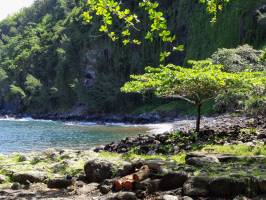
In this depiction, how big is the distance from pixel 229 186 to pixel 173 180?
1.59 m

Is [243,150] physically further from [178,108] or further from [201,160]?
[178,108]

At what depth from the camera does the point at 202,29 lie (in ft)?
327

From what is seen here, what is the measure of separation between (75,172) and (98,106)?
91.1 metres

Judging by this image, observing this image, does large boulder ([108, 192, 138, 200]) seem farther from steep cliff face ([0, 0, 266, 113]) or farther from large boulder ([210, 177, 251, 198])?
steep cliff face ([0, 0, 266, 113])

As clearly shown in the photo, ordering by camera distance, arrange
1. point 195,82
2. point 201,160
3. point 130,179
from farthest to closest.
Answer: point 195,82 → point 201,160 → point 130,179

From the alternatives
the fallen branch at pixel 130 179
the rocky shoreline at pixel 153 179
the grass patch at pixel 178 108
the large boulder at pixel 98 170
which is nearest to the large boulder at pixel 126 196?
the rocky shoreline at pixel 153 179

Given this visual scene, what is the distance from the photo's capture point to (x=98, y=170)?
12484 mm

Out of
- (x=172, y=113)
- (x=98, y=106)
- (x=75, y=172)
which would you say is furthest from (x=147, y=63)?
(x=75, y=172)

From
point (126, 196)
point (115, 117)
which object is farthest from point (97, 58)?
point (126, 196)

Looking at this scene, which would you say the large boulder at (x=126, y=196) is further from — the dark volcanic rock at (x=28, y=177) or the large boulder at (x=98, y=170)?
the dark volcanic rock at (x=28, y=177)

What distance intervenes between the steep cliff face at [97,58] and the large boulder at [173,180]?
64.4 m

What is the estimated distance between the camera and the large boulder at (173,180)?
972 cm

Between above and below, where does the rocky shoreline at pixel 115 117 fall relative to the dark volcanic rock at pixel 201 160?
above

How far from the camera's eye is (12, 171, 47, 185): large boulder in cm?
1325
